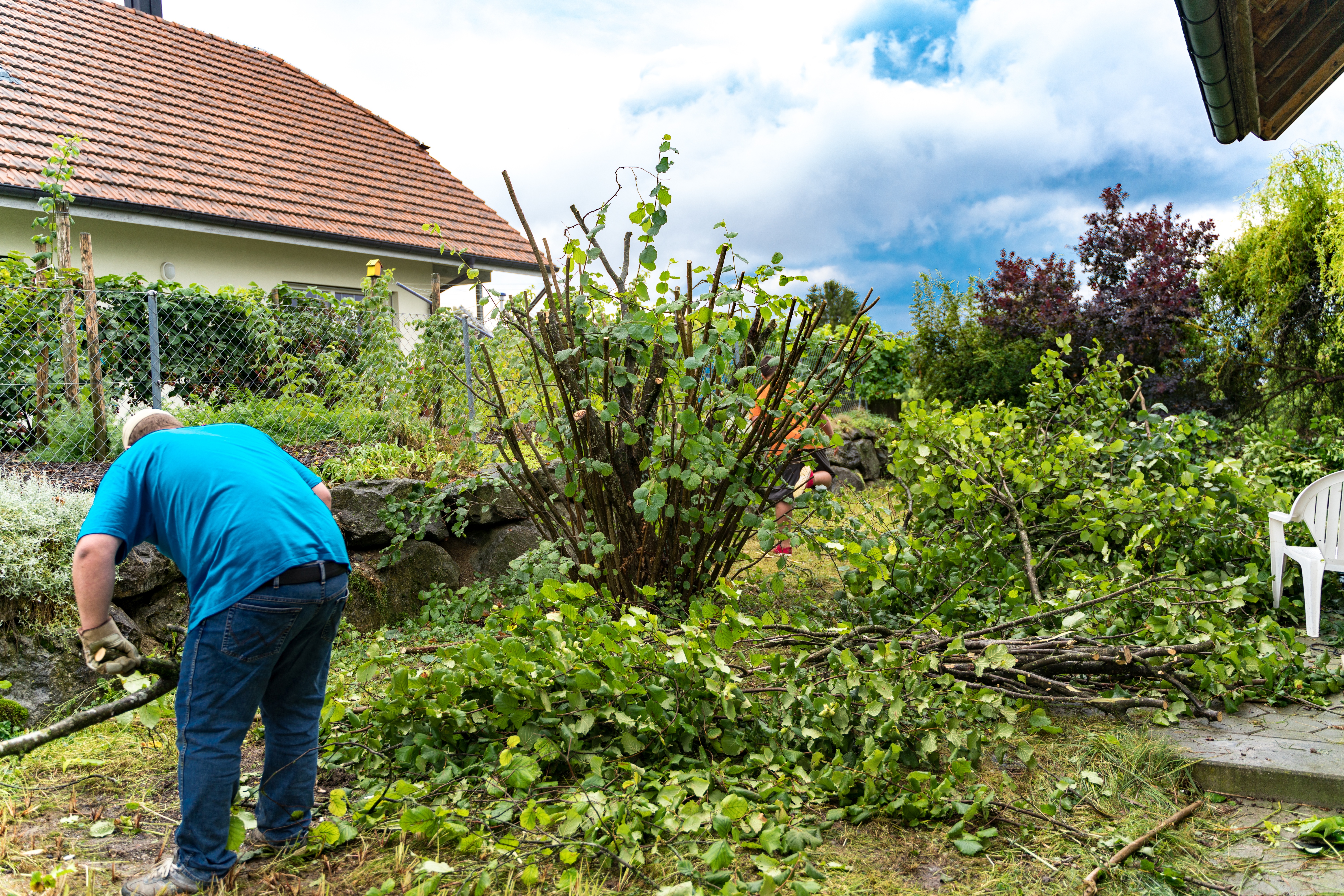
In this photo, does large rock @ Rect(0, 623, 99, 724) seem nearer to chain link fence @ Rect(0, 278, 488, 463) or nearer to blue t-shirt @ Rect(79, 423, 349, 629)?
blue t-shirt @ Rect(79, 423, 349, 629)

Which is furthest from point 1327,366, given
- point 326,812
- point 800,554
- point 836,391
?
point 326,812

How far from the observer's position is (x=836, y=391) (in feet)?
14.9

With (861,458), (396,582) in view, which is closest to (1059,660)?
(396,582)

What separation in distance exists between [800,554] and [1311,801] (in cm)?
435

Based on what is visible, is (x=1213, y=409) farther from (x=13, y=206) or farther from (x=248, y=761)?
(x=13, y=206)

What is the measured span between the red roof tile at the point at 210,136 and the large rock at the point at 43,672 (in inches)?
220

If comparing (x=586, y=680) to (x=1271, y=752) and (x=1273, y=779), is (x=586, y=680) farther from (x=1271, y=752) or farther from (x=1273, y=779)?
(x=1271, y=752)

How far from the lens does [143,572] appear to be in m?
4.69

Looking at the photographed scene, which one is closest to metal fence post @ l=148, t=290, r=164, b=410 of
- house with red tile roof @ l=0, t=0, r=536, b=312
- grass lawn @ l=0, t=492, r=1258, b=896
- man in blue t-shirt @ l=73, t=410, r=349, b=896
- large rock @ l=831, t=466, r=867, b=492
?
house with red tile roof @ l=0, t=0, r=536, b=312

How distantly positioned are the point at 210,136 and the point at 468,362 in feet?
20.8

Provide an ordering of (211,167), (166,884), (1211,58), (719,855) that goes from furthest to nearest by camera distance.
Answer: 1. (211,167)
2. (1211,58)
3. (166,884)
4. (719,855)

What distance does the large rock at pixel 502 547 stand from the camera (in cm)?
620

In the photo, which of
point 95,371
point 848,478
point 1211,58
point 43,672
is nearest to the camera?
point 43,672

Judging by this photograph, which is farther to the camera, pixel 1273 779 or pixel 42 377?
pixel 42 377
